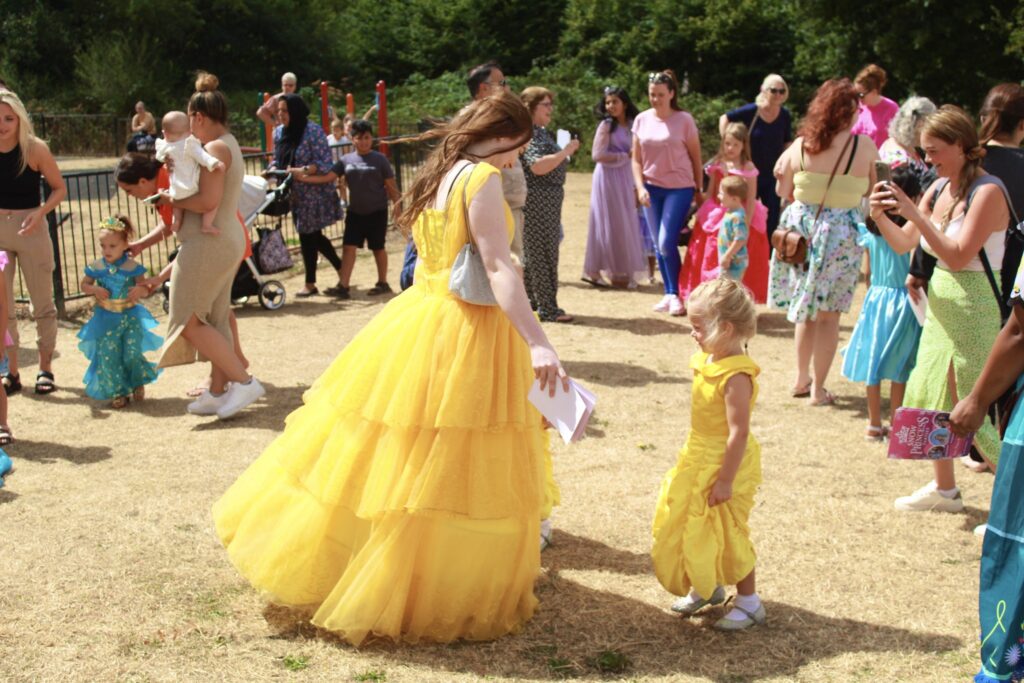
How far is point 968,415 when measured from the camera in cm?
374

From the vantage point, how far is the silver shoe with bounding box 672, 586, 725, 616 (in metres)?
4.48

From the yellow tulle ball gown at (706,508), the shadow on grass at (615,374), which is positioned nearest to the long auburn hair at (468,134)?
the yellow tulle ball gown at (706,508)

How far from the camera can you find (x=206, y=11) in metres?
41.5

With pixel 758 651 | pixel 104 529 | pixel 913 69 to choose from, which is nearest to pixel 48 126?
pixel 913 69

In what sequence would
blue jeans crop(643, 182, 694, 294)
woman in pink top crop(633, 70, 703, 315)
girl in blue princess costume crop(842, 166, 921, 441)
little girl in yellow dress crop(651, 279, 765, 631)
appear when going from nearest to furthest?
little girl in yellow dress crop(651, 279, 765, 631)
girl in blue princess costume crop(842, 166, 921, 441)
woman in pink top crop(633, 70, 703, 315)
blue jeans crop(643, 182, 694, 294)

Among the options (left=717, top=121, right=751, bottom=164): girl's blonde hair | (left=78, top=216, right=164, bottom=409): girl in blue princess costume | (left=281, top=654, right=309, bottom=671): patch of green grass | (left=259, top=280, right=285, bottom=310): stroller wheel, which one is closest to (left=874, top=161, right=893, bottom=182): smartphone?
(left=717, top=121, right=751, bottom=164): girl's blonde hair

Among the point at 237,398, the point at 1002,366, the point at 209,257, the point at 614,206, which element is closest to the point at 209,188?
the point at 209,257

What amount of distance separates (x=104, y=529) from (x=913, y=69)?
25.7m

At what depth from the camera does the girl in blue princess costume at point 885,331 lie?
6.64m

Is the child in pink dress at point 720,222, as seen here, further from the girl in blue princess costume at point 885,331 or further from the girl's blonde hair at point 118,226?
the girl's blonde hair at point 118,226

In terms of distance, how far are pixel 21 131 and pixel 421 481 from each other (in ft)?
16.1

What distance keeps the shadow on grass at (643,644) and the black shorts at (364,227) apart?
7.12 metres

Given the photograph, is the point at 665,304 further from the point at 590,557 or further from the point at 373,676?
the point at 373,676

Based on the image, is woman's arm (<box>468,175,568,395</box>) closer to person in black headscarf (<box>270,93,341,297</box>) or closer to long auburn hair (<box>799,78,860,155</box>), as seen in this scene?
long auburn hair (<box>799,78,860,155</box>)
